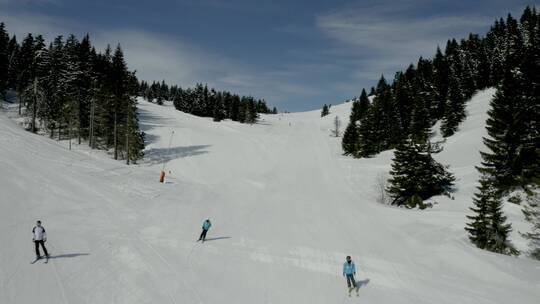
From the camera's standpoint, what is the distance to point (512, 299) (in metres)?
16.7

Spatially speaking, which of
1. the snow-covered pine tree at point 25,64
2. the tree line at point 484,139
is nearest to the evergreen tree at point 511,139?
the tree line at point 484,139

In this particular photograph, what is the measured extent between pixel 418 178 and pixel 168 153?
121 feet

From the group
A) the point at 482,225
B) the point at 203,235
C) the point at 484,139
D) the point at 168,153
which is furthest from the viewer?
the point at 168,153

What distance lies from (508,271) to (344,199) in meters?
18.5

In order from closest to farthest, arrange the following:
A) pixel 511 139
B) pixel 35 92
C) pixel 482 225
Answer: pixel 482 225, pixel 511 139, pixel 35 92

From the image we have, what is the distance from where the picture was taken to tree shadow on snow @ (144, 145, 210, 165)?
171 ft

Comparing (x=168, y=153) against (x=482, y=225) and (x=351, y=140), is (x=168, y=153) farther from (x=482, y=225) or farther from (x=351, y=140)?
(x=482, y=225)

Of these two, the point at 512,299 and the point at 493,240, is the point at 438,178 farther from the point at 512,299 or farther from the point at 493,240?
the point at 512,299

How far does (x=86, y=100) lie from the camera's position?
175 feet

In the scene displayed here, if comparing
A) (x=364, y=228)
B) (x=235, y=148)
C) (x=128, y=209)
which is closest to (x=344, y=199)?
(x=364, y=228)

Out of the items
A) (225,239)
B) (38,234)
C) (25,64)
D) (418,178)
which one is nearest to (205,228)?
(225,239)

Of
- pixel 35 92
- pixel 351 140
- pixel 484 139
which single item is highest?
pixel 484 139

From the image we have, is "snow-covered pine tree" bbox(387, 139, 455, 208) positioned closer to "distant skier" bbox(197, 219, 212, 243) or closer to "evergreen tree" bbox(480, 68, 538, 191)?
"evergreen tree" bbox(480, 68, 538, 191)

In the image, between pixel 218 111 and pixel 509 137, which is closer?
pixel 509 137
